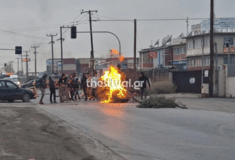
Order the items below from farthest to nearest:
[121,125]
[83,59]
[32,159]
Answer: [83,59]
[121,125]
[32,159]

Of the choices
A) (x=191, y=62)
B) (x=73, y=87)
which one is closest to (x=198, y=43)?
(x=191, y=62)

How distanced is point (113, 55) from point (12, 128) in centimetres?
3746

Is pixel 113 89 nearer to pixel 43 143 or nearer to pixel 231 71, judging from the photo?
pixel 231 71

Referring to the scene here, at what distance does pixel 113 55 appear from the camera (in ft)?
162

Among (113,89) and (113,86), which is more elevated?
(113,86)

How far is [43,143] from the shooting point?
379 inches

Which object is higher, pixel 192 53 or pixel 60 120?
pixel 192 53

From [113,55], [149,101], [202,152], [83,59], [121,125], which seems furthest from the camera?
[83,59]

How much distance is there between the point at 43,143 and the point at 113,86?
13786 mm

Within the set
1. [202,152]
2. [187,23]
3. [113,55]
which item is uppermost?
[187,23]

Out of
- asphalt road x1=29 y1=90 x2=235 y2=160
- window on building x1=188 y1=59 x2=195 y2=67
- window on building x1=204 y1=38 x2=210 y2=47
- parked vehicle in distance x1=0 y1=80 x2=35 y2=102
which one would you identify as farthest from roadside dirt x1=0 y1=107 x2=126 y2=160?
window on building x1=188 y1=59 x2=195 y2=67

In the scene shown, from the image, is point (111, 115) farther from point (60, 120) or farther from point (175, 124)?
point (175, 124)

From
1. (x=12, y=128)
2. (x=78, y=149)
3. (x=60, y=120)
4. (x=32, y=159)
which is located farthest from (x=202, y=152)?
(x=60, y=120)

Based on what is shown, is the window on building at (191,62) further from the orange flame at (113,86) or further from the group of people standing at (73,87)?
the orange flame at (113,86)
